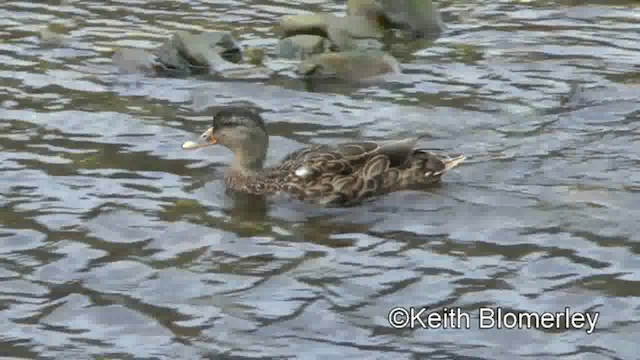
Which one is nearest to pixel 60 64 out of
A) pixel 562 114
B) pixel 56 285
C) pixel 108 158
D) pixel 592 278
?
pixel 108 158

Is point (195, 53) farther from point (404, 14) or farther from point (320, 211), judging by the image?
point (320, 211)

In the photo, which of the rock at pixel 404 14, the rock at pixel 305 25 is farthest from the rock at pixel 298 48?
the rock at pixel 404 14

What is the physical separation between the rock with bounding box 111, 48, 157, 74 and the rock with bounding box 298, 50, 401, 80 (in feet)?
5.09

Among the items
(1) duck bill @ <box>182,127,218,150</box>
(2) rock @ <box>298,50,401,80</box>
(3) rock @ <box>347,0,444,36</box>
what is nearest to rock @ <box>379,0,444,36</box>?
(3) rock @ <box>347,0,444,36</box>

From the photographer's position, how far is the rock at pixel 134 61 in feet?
53.4

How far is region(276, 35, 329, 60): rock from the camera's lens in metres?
16.9

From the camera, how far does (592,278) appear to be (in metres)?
10.4

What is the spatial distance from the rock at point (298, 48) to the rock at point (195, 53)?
46 cm

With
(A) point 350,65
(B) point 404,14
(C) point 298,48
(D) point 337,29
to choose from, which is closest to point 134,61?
(C) point 298,48

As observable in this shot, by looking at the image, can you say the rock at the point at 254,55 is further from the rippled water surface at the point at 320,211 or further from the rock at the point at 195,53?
the rippled water surface at the point at 320,211

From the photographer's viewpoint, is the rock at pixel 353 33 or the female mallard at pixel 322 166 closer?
the female mallard at pixel 322 166

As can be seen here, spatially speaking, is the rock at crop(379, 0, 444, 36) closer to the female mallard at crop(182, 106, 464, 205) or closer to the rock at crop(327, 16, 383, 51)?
the rock at crop(327, 16, 383, 51)

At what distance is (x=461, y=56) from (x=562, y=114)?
2.49 m

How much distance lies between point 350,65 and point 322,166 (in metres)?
3.69
